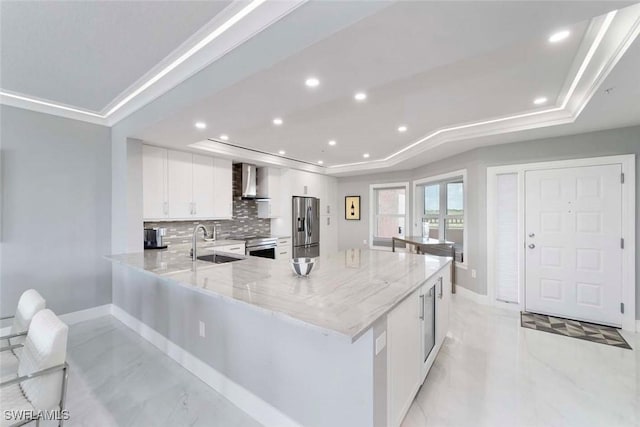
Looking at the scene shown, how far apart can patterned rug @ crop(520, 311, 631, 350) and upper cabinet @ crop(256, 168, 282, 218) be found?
13.9 feet

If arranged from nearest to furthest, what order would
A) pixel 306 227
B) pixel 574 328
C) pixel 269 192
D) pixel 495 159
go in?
pixel 574 328 < pixel 495 159 < pixel 269 192 < pixel 306 227

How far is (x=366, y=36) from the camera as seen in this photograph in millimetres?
1401

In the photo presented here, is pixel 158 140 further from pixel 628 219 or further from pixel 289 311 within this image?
pixel 628 219

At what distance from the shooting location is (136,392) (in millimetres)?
2064

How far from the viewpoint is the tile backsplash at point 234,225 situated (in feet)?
14.1

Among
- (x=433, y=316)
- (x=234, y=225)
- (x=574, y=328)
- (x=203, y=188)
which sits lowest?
(x=574, y=328)

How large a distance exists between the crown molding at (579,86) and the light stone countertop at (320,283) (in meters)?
1.82

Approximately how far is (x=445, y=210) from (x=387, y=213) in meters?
1.60

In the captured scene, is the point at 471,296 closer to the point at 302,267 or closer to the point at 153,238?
the point at 302,267

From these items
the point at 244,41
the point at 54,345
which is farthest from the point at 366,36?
the point at 54,345

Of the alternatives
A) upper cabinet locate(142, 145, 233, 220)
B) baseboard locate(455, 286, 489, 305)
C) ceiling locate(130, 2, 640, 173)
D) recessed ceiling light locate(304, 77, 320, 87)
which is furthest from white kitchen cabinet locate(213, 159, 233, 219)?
baseboard locate(455, 286, 489, 305)

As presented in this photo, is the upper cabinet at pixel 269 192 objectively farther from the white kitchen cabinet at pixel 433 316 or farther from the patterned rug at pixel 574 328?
the patterned rug at pixel 574 328

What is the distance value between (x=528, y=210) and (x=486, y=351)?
6.93 feet

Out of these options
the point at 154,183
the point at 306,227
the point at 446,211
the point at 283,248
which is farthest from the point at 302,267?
the point at 306,227
